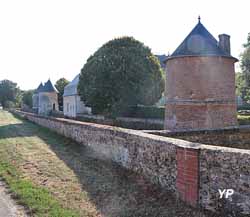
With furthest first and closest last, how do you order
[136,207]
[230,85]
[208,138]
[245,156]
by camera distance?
[230,85]
[208,138]
[136,207]
[245,156]

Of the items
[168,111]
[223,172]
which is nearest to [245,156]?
[223,172]

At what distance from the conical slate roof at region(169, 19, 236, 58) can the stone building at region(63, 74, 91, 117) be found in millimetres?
25927

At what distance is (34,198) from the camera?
6.19m

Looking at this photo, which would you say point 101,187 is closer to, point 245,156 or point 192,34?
point 245,156

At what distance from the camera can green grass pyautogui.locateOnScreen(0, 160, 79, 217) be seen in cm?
544

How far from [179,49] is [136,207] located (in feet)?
40.2

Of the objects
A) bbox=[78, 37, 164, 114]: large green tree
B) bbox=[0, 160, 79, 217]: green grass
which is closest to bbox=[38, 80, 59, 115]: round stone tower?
bbox=[78, 37, 164, 114]: large green tree

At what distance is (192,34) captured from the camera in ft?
54.7

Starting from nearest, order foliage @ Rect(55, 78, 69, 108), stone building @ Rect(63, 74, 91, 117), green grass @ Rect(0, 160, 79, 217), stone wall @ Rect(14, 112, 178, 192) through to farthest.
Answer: green grass @ Rect(0, 160, 79, 217) < stone wall @ Rect(14, 112, 178, 192) < stone building @ Rect(63, 74, 91, 117) < foliage @ Rect(55, 78, 69, 108)

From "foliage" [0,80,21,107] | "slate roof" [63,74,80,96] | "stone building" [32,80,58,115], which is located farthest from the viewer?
"foliage" [0,80,21,107]

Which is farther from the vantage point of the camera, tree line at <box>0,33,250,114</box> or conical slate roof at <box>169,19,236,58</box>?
tree line at <box>0,33,250,114</box>

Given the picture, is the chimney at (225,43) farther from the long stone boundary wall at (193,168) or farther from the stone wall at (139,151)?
the long stone boundary wall at (193,168)

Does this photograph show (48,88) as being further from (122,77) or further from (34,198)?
(34,198)

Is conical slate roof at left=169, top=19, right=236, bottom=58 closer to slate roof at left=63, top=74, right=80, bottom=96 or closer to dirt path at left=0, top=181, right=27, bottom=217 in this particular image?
dirt path at left=0, top=181, right=27, bottom=217
